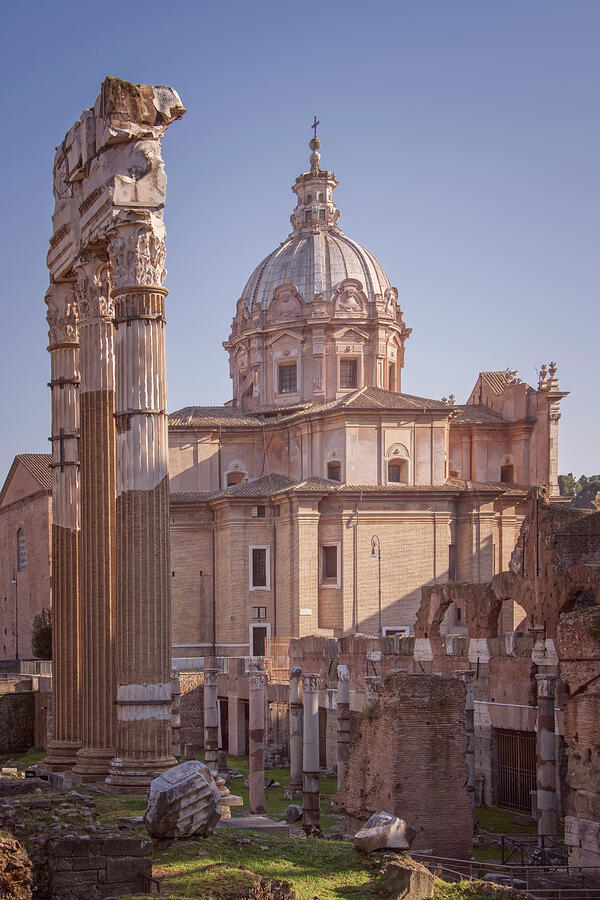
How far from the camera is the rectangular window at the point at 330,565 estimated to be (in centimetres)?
3672

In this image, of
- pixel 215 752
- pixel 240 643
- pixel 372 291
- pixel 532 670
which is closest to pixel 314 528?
pixel 240 643

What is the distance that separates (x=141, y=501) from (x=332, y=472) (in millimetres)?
25413

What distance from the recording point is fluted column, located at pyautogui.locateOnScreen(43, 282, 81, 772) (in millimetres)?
15688

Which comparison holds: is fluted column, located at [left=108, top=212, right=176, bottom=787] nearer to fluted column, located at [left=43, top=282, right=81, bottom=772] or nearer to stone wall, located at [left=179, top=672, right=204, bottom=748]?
fluted column, located at [left=43, top=282, right=81, bottom=772]

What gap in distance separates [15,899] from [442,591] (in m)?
21.6

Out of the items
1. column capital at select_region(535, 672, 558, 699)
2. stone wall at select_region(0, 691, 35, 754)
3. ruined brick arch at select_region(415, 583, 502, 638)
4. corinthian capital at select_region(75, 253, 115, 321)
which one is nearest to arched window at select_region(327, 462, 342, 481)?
ruined brick arch at select_region(415, 583, 502, 638)

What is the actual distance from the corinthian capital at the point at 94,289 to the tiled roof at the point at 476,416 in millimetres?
26555

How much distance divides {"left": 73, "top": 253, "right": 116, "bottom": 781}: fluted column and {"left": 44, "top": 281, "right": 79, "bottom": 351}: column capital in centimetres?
108

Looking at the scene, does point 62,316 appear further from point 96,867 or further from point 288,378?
point 288,378

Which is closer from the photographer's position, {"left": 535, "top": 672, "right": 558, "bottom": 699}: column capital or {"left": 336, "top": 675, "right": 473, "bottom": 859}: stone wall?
{"left": 336, "top": 675, "right": 473, "bottom": 859}: stone wall

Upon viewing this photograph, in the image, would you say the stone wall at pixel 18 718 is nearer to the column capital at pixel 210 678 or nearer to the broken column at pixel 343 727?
the column capital at pixel 210 678

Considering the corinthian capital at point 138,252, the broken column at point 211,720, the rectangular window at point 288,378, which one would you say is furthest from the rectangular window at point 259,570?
the corinthian capital at point 138,252

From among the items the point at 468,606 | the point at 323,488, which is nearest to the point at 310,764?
the point at 468,606

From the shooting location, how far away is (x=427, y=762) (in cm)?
1468
